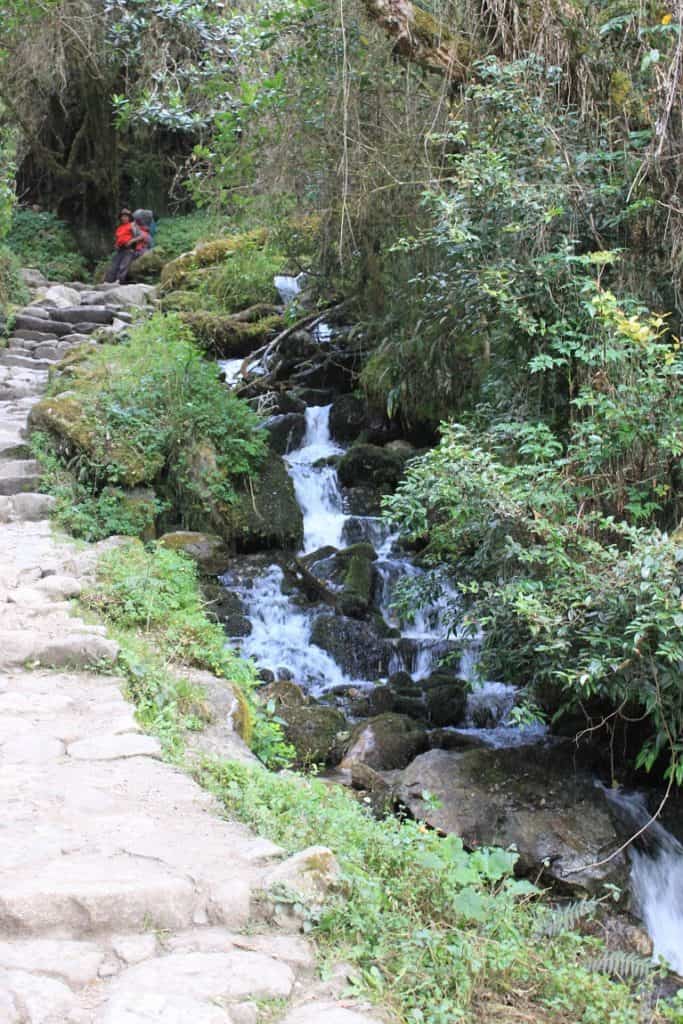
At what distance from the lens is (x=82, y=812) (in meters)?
2.95

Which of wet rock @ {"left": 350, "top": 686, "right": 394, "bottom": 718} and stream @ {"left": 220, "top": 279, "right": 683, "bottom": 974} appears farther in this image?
wet rock @ {"left": 350, "top": 686, "right": 394, "bottom": 718}

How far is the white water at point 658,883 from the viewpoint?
522 cm

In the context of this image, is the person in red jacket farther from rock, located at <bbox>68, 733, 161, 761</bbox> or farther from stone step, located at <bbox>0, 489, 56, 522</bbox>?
rock, located at <bbox>68, 733, 161, 761</bbox>

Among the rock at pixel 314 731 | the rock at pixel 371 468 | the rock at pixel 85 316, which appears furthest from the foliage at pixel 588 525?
the rock at pixel 85 316

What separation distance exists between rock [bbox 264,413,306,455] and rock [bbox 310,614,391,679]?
3.26 meters

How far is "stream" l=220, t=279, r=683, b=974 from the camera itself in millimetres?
5516

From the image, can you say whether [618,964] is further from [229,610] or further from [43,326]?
[43,326]

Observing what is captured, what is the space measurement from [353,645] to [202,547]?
1647 mm

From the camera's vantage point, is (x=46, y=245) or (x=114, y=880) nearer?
(x=114, y=880)

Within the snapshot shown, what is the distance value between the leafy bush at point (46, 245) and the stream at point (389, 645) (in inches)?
377

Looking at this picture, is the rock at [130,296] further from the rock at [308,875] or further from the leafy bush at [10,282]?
the rock at [308,875]

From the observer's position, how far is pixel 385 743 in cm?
646

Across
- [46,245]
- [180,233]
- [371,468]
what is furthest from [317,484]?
[46,245]

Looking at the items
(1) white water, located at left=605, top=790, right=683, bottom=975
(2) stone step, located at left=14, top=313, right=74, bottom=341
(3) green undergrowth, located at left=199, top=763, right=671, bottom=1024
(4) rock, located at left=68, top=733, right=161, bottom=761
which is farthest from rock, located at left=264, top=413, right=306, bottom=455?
(3) green undergrowth, located at left=199, top=763, right=671, bottom=1024
